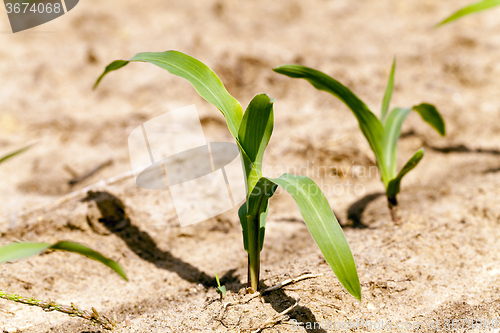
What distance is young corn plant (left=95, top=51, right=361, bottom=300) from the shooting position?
0.66 metres

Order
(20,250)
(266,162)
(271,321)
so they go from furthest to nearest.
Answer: (266,162) < (271,321) < (20,250)

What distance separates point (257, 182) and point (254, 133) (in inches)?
4.4

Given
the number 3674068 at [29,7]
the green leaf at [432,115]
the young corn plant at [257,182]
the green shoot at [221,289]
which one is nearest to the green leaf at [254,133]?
the young corn plant at [257,182]

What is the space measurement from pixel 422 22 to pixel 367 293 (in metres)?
2.39

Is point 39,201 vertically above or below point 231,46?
below

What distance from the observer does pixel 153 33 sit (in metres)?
2.65

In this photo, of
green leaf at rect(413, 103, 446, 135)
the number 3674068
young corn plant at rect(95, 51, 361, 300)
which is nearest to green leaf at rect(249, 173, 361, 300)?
young corn plant at rect(95, 51, 361, 300)

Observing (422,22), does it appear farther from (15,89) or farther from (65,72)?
(15,89)

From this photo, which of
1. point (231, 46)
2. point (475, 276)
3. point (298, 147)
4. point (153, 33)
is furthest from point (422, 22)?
point (475, 276)

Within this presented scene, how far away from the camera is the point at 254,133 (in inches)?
31.2

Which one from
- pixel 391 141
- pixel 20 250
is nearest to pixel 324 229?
pixel 20 250

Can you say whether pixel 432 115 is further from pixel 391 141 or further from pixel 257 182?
pixel 257 182

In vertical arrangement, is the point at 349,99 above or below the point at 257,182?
above

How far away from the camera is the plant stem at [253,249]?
823 millimetres
